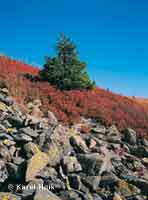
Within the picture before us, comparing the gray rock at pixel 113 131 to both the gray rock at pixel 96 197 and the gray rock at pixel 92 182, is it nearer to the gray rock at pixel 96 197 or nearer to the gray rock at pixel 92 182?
the gray rock at pixel 92 182

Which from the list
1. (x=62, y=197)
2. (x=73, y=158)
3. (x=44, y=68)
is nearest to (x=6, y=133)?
(x=73, y=158)

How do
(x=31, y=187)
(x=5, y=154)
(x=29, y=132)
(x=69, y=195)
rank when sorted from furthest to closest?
1. (x=29, y=132)
2. (x=5, y=154)
3. (x=31, y=187)
4. (x=69, y=195)

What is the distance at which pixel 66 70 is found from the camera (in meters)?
23.0

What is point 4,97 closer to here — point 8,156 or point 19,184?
point 8,156

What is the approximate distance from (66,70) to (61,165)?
11969 mm

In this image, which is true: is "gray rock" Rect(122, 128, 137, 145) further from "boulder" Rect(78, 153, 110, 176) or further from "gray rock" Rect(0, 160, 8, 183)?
"gray rock" Rect(0, 160, 8, 183)

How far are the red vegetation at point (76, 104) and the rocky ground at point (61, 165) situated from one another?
2771 mm

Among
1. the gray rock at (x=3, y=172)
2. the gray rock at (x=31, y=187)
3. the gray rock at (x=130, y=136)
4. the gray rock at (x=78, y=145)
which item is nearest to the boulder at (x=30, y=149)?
the gray rock at (x=3, y=172)

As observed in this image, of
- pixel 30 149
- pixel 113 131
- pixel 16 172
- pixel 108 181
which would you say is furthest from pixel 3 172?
pixel 113 131

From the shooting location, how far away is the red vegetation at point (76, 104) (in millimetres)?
18000

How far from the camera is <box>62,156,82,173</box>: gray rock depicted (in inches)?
457

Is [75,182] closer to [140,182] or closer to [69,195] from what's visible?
[69,195]

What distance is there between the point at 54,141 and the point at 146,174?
373cm

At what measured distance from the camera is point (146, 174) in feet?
43.0
